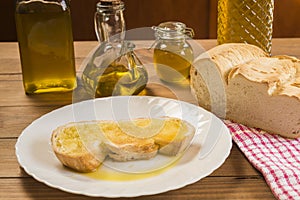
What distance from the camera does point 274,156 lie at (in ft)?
3.27

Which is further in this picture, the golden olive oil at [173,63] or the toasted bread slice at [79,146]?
the golden olive oil at [173,63]

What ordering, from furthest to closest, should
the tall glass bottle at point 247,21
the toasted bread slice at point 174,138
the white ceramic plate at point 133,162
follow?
1. the tall glass bottle at point 247,21
2. the toasted bread slice at point 174,138
3. the white ceramic plate at point 133,162

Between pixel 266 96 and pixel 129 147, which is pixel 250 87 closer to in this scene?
pixel 266 96

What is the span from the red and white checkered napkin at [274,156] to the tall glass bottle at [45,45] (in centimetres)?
45

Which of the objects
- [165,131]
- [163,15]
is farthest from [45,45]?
[163,15]

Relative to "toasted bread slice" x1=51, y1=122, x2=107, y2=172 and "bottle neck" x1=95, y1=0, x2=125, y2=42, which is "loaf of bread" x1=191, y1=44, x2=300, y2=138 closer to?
"bottle neck" x1=95, y1=0, x2=125, y2=42

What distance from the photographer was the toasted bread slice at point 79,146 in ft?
2.96

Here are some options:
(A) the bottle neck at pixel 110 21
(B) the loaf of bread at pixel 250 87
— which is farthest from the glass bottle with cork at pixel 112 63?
(B) the loaf of bread at pixel 250 87

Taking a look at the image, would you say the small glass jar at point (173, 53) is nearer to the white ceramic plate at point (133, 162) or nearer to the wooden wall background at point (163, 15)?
the white ceramic plate at point (133, 162)

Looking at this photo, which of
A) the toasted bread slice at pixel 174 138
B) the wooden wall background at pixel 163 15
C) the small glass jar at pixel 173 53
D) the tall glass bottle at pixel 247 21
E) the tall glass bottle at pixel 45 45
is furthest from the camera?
the wooden wall background at pixel 163 15

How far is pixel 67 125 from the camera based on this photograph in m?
1.01

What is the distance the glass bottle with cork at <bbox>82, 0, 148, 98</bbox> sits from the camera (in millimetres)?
1247

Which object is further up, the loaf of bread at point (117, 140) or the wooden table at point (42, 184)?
the loaf of bread at point (117, 140)

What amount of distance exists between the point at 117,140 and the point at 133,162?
51 mm
